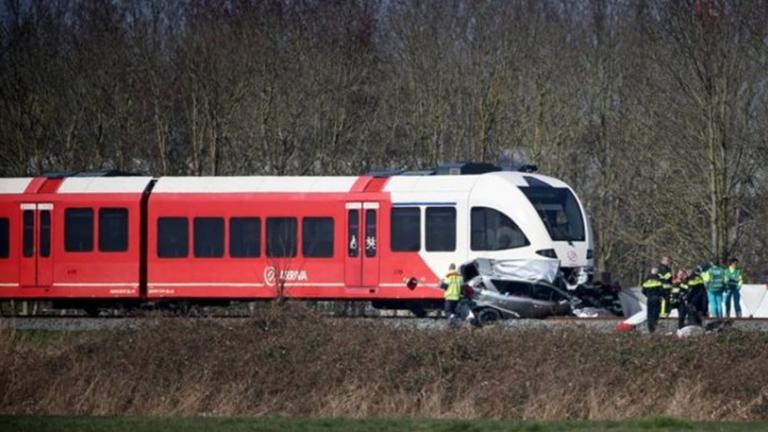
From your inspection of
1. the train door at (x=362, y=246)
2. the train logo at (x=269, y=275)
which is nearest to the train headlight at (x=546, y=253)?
the train door at (x=362, y=246)

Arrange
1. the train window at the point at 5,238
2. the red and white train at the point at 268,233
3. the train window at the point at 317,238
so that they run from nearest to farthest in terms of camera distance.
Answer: the red and white train at the point at 268,233
the train window at the point at 317,238
the train window at the point at 5,238

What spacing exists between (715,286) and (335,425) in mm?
15290

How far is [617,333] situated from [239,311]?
14154mm

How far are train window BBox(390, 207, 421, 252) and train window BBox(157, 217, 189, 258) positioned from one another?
4936 millimetres

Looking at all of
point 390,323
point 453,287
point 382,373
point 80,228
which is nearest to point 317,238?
point 453,287

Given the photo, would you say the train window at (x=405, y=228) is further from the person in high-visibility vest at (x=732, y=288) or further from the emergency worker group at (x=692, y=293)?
the person in high-visibility vest at (x=732, y=288)

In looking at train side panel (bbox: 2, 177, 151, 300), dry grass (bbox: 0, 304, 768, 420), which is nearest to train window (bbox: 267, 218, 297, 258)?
train side panel (bbox: 2, 177, 151, 300)

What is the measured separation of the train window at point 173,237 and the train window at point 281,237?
204cm

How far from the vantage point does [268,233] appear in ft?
117

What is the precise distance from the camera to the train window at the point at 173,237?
36.2 m

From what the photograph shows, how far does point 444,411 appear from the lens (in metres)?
23.4

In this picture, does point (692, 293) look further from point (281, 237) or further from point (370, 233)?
point (281, 237)

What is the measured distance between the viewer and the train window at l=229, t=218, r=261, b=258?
118ft

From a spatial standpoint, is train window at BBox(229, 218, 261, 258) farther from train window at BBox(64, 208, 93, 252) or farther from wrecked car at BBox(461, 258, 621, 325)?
wrecked car at BBox(461, 258, 621, 325)
